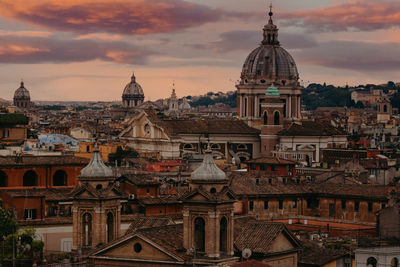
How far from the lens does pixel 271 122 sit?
10262cm

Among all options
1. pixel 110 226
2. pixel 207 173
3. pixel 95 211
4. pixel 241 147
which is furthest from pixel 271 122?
pixel 207 173

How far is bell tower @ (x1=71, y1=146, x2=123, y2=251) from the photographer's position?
35.4 meters

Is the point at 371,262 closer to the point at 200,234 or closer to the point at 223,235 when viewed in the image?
the point at 223,235

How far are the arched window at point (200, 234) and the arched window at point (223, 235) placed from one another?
478 mm

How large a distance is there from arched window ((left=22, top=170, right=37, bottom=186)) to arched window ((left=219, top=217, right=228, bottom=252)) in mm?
19548

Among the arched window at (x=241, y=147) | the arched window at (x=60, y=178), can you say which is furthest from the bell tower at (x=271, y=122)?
the arched window at (x=60, y=178)

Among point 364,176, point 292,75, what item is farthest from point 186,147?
point 364,176

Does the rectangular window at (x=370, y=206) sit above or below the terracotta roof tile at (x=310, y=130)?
below

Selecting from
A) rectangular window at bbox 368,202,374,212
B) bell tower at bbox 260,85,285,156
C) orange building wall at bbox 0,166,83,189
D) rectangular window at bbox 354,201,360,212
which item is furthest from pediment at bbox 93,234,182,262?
bell tower at bbox 260,85,285,156

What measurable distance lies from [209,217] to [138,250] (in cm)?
208

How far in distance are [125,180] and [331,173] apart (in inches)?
773

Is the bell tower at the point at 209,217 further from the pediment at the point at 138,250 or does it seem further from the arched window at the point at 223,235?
the pediment at the point at 138,250

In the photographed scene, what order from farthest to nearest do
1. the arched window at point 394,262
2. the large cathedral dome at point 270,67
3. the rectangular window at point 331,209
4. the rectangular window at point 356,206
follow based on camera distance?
the large cathedral dome at point 270,67 → the rectangular window at point 331,209 → the rectangular window at point 356,206 → the arched window at point 394,262

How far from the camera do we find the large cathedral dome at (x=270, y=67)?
112062mm
